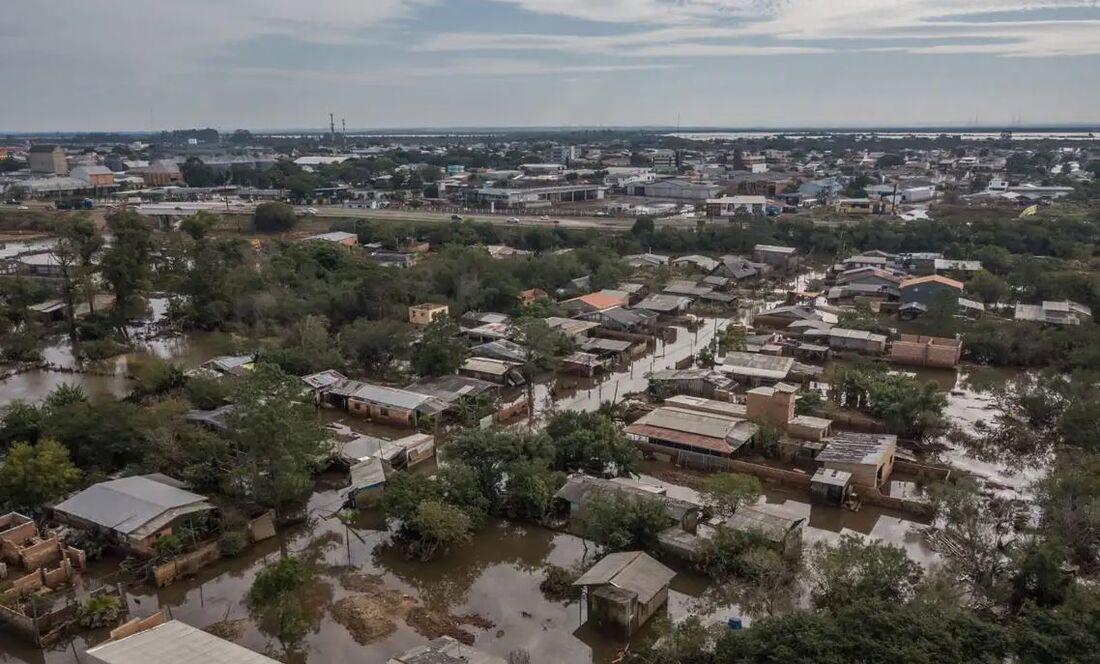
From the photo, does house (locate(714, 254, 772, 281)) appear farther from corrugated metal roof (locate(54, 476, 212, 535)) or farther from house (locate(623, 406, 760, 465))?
corrugated metal roof (locate(54, 476, 212, 535))

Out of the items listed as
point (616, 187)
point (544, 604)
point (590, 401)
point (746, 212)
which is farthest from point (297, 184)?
point (544, 604)

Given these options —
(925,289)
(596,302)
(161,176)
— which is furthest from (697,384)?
(161,176)

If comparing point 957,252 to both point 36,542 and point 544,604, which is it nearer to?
point 544,604

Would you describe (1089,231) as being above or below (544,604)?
above

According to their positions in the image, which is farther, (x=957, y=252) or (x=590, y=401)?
(x=957, y=252)

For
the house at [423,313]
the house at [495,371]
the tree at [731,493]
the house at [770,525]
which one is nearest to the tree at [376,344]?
the house at [495,371]

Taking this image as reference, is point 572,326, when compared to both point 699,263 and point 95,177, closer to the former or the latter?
point 699,263

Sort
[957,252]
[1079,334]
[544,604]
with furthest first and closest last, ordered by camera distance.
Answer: [957,252], [1079,334], [544,604]
